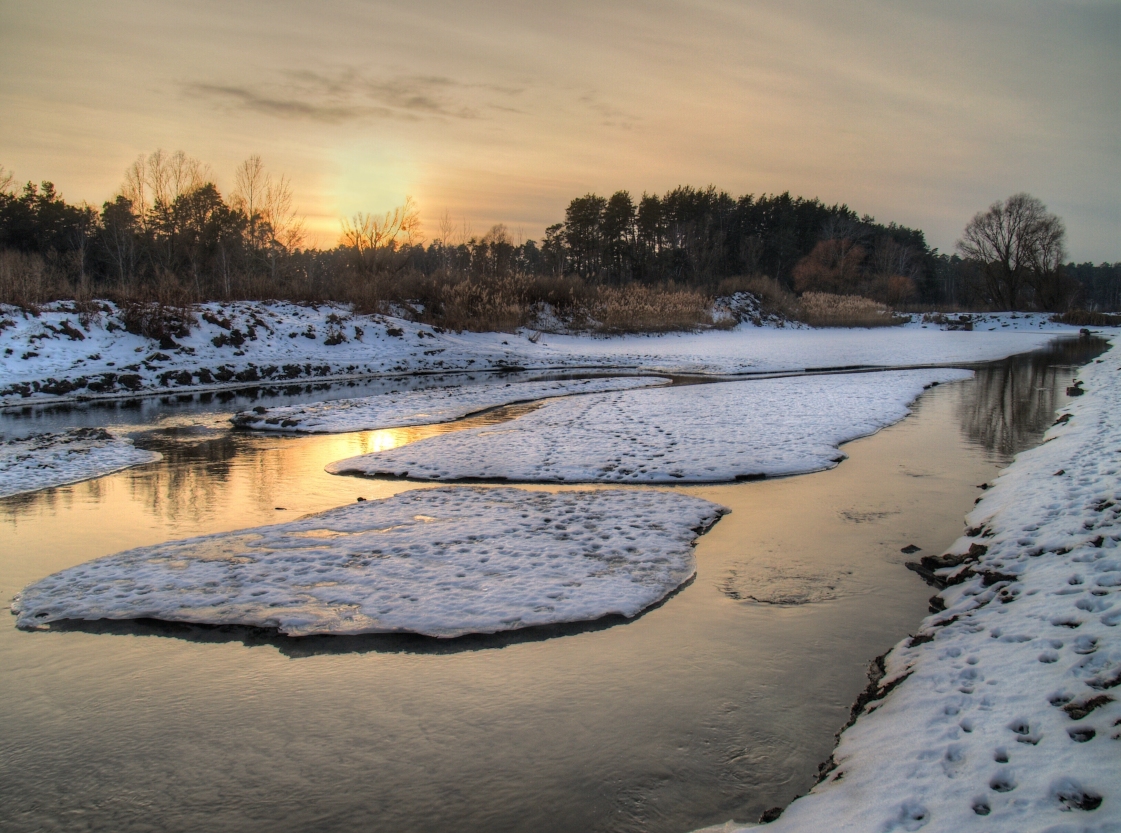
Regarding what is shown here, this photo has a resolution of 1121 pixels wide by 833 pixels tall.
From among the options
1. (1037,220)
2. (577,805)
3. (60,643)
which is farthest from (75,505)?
(1037,220)

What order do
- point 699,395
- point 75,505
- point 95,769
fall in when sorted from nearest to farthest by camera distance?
point 95,769
point 75,505
point 699,395

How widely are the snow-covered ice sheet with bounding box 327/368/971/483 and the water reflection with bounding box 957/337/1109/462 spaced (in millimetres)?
1241

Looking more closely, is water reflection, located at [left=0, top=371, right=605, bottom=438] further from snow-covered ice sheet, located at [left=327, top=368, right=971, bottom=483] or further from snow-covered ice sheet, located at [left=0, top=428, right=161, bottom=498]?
snow-covered ice sheet, located at [left=327, top=368, right=971, bottom=483]

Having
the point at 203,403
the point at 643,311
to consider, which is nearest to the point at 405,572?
the point at 203,403

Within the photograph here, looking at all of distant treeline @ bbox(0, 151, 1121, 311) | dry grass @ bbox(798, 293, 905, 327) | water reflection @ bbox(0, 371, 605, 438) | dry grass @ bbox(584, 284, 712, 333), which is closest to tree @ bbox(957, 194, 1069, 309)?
distant treeline @ bbox(0, 151, 1121, 311)

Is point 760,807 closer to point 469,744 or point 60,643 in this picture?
point 469,744

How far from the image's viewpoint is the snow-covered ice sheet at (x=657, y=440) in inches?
329

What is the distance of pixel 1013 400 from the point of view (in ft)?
46.1

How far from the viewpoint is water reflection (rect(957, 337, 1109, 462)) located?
10.1 meters

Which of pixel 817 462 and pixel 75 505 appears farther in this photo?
pixel 817 462

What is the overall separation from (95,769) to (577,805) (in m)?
2.03

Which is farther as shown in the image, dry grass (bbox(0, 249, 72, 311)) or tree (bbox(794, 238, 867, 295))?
tree (bbox(794, 238, 867, 295))

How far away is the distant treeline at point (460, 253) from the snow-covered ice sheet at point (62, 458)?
9745 mm

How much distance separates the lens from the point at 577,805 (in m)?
2.81
